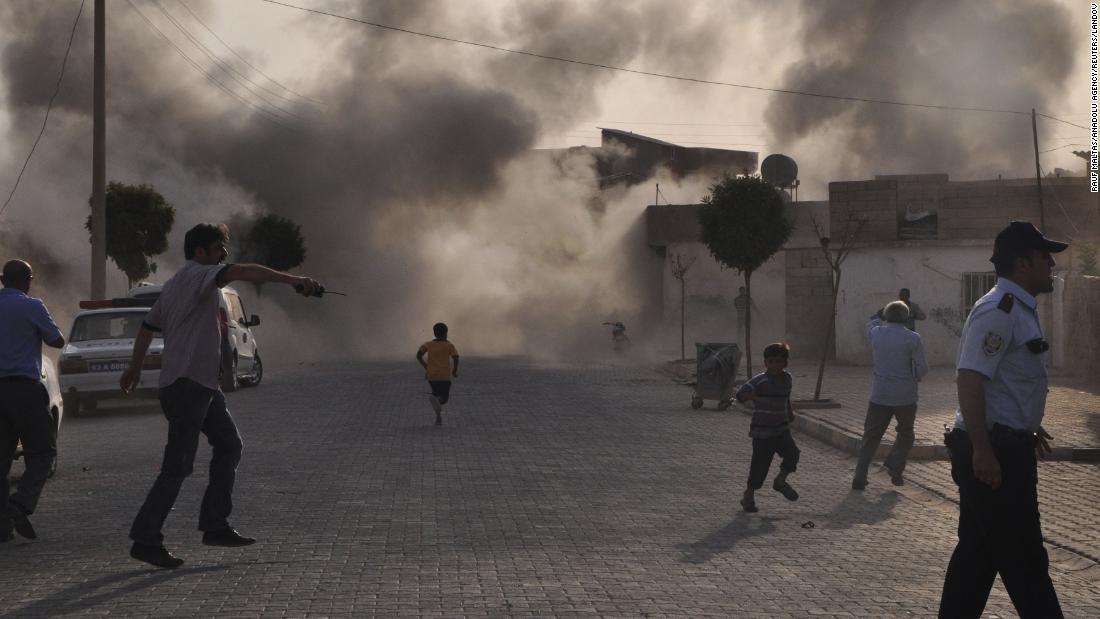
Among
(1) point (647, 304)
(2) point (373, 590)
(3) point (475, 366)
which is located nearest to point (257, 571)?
(2) point (373, 590)

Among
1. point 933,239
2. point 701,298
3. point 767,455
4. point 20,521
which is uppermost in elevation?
point 933,239

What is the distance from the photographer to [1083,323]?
74.5 ft

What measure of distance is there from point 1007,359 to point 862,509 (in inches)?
191

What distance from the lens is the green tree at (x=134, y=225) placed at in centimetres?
3428

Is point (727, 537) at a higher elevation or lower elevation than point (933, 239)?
lower

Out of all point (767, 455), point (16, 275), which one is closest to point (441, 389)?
point (767, 455)

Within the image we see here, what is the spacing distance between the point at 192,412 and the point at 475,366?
23.9 meters

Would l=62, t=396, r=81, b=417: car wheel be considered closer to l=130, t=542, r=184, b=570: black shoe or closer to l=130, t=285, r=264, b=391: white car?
l=130, t=285, r=264, b=391: white car

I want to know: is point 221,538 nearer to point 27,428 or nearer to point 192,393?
point 192,393

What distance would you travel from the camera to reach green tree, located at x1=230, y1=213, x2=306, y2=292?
43.6m

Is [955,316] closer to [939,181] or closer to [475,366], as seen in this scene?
[939,181]

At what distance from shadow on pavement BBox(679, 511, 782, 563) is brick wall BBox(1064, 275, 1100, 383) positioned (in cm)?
1333

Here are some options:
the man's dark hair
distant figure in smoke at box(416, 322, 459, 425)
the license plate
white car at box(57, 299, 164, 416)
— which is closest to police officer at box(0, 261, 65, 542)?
the man's dark hair

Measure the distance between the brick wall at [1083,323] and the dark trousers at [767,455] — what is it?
12425 millimetres
